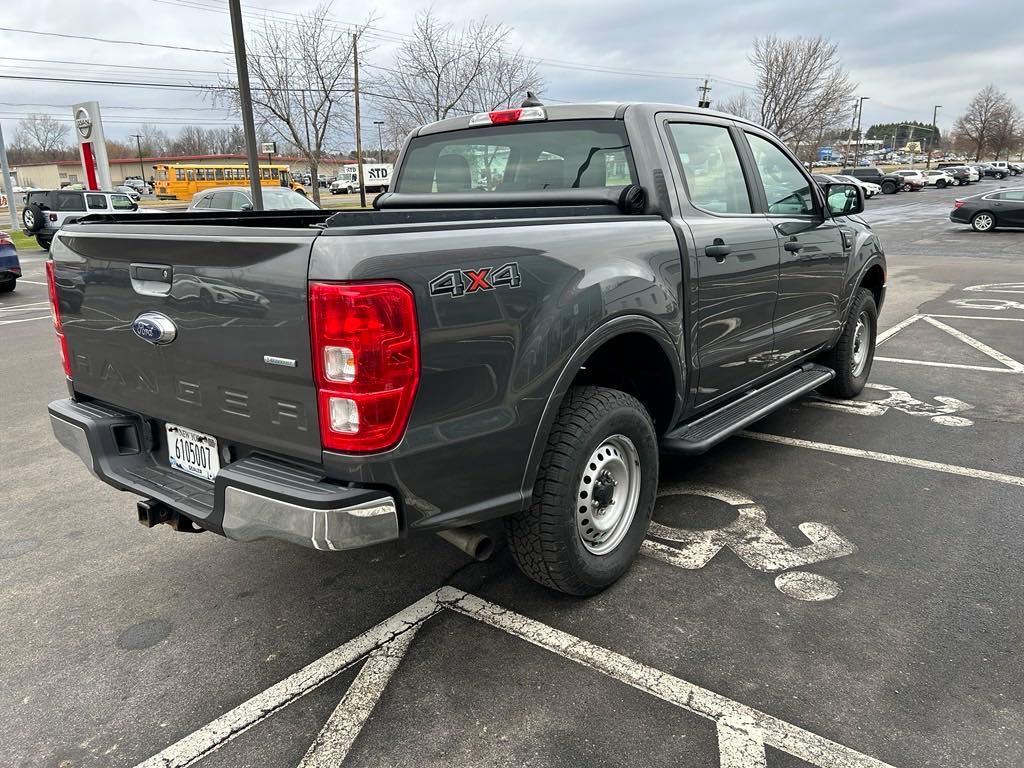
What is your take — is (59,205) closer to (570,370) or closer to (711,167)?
(711,167)

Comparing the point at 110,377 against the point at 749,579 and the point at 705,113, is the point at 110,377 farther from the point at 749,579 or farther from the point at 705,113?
the point at 705,113

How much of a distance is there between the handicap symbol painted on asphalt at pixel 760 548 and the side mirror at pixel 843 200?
2203 mm

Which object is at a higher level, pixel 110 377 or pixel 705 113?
pixel 705 113

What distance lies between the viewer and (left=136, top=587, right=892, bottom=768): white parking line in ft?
7.26

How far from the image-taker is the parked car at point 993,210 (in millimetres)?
22453

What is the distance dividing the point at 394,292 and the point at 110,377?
4.82 ft

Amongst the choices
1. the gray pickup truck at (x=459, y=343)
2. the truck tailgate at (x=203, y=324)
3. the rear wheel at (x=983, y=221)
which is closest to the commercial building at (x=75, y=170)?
the rear wheel at (x=983, y=221)

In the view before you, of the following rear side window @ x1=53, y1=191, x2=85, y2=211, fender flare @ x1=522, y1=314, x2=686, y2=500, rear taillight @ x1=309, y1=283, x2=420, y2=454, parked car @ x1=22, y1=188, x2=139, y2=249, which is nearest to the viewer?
rear taillight @ x1=309, y1=283, x2=420, y2=454

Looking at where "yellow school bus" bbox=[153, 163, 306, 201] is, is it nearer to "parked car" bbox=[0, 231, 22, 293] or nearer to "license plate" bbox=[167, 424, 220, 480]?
"parked car" bbox=[0, 231, 22, 293]

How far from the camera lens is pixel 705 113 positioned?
3.93 metres

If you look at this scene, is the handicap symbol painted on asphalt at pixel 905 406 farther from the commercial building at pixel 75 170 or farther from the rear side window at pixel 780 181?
the commercial building at pixel 75 170

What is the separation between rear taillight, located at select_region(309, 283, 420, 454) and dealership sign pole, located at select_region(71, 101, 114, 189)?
20.8m

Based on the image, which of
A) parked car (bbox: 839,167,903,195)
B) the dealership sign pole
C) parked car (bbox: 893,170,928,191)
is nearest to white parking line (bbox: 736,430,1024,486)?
the dealership sign pole

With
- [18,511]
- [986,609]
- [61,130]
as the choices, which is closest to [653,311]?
[986,609]
